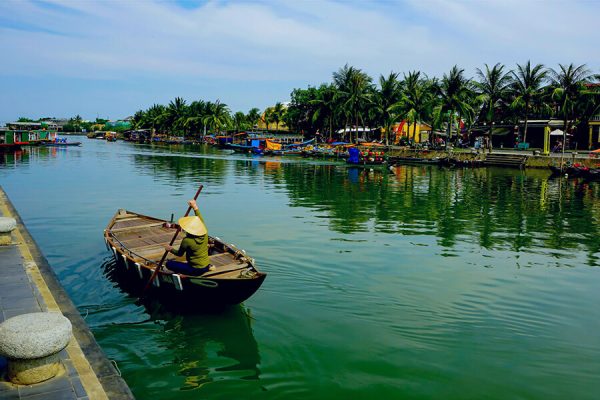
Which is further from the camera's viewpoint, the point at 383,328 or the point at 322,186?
the point at 322,186

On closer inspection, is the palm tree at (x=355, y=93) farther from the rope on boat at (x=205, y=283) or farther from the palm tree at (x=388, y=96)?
the rope on boat at (x=205, y=283)

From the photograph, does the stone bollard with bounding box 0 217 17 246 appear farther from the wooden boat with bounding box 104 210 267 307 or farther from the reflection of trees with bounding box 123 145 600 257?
the reflection of trees with bounding box 123 145 600 257

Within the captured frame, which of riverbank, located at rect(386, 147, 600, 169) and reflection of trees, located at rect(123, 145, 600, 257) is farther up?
riverbank, located at rect(386, 147, 600, 169)

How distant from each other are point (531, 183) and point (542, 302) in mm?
29557

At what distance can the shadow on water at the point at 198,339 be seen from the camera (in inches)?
317

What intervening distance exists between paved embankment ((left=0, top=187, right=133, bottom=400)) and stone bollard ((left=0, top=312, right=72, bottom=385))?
0.12m

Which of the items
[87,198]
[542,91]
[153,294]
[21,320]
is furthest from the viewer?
[542,91]

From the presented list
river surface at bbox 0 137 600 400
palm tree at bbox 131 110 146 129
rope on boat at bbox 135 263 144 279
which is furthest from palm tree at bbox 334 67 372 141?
palm tree at bbox 131 110 146 129

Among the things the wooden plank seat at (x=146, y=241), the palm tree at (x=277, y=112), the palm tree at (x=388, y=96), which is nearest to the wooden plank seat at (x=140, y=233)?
the wooden plank seat at (x=146, y=241)

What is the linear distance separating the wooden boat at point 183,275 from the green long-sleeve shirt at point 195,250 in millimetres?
290

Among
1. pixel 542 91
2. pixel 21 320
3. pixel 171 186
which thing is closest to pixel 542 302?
pixel 21 320

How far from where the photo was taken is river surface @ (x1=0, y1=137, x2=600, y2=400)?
8008mm

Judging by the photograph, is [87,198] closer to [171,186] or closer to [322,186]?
[171,186]

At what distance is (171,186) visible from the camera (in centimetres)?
3250
